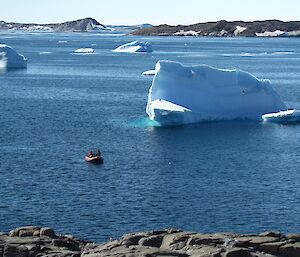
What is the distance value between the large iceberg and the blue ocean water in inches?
32.4

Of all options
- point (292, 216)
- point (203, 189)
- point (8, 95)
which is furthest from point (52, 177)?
point (8, 95)

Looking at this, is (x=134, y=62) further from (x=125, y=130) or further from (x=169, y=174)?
(x=169, y=174)

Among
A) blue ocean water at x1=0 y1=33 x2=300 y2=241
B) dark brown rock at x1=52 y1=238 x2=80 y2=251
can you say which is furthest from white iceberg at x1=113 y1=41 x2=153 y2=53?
dark brown rock at x1=52 y1=238 x2=80 y2=251

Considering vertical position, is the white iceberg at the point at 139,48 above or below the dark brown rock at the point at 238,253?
below

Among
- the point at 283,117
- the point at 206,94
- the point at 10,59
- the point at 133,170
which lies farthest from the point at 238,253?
the point at 10,59

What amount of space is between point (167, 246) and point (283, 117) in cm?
3014

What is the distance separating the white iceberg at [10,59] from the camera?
7956cm

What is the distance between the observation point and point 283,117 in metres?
46.8

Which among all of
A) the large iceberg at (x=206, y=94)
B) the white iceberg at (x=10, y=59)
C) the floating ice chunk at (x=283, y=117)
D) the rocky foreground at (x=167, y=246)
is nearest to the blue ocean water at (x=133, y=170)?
the floating ice chunk at (x=283, y=117)

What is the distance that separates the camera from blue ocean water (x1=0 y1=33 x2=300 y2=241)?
86.8ft

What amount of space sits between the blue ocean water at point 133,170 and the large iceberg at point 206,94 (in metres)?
0.82

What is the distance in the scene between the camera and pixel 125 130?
145 ft

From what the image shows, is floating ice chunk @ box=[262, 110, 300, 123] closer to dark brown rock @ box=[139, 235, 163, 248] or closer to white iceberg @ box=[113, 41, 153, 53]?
dark brown rock @ box=[139, 235, 163, 248]

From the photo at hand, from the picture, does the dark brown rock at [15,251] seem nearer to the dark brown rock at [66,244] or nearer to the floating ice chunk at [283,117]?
the dark brown rock at [66,244]
